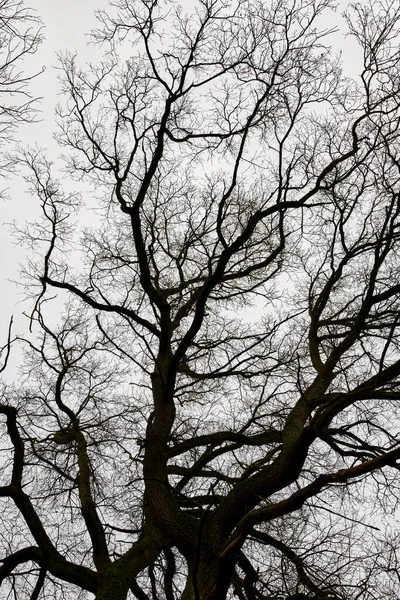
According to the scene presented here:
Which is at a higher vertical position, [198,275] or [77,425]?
[198,275]

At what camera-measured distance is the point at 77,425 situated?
22.7ft

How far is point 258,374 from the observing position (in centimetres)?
809

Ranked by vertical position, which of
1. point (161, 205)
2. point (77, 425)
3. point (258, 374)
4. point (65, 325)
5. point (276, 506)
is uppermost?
point (161, 205)

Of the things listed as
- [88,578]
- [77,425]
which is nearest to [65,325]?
[77,425]

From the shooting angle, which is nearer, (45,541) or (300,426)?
(45,541)

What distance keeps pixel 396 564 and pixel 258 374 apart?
4.22m

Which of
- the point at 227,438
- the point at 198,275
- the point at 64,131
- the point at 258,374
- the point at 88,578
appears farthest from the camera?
the point at 198,275

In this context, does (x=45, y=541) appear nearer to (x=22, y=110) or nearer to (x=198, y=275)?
(x=22, y=110)

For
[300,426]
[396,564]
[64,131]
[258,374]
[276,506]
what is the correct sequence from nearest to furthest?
[276,506] < [396,564] < [300,426] < [64,131] < [258,374]

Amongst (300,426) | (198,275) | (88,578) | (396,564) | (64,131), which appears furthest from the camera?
(198,275)

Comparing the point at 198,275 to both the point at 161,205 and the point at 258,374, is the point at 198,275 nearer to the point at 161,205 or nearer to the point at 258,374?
the point at 161,205

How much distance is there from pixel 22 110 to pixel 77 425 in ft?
13.7

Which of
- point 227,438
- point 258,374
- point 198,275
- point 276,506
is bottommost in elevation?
point 276,506

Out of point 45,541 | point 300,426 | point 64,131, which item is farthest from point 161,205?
point 45,541
